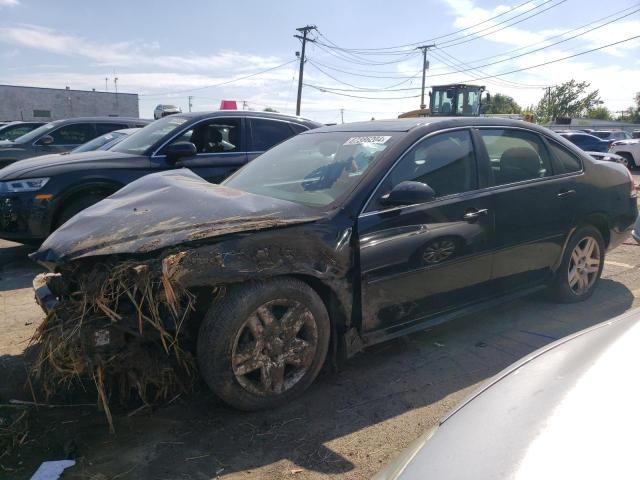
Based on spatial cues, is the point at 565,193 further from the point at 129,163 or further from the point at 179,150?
the point at 129,163

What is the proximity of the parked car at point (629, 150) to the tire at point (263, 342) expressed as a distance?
2109 centimetres

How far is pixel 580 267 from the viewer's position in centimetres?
481

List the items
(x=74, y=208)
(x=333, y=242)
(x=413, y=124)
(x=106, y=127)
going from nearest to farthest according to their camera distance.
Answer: (x=333, y=242)
(x=413, y=124)
(x=74, y=208)
(x=106, y=127)

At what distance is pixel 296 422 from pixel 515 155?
281cm

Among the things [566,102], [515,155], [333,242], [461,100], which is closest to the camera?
[333,242]

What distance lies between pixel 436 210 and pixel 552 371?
6.10 ft

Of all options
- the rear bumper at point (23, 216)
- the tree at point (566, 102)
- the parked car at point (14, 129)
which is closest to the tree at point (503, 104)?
the tree at point (566, 102)

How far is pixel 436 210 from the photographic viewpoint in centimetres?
Result: 362

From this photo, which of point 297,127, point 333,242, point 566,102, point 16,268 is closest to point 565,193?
point 333,242

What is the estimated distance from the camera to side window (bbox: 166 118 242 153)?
6789mm

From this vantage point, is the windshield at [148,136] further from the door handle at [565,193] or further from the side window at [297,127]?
the door handle at [565,193]

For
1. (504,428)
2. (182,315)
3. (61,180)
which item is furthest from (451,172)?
(61,180)

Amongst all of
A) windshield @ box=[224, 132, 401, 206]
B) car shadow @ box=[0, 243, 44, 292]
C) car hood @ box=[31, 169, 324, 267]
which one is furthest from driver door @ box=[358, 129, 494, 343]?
car shadow @ box=[0, 243, 44, 292]

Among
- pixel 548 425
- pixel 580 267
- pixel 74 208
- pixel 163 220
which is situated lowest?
pixel 580 267
